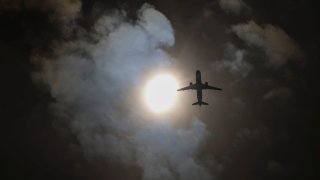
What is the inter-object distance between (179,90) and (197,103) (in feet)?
7.42

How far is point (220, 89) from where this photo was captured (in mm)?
116500

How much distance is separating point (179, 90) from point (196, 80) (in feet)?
7.08

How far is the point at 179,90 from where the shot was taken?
116250 millimetres

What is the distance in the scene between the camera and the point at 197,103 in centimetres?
11700

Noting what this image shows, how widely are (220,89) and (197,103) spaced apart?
260 cm

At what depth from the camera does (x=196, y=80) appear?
378 feet

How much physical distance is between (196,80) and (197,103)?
9.46ft

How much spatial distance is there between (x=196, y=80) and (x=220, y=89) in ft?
9.29
